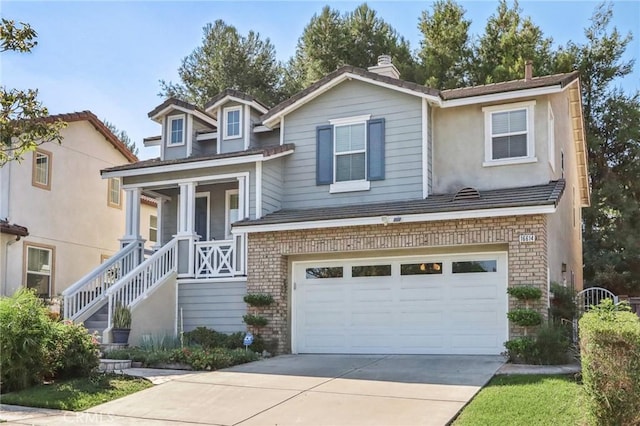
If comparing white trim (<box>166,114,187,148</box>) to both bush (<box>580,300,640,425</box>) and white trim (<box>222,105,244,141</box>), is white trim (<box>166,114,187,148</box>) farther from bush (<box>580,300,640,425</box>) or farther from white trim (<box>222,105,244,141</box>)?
bush (<box>580,300,640,425</box>)

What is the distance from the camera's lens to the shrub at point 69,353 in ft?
38.5

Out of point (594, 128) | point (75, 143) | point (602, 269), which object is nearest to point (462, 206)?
point (75, 143)

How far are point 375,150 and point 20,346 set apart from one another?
9214 mm

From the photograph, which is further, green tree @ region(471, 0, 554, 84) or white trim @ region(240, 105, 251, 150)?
green tree @ region(471, 0, 554, 84)

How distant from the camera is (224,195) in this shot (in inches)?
793

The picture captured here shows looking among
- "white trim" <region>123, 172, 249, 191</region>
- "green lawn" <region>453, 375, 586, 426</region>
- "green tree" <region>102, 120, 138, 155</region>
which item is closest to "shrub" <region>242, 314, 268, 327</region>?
"white trim" <region>123, 172, 249, 191</region>

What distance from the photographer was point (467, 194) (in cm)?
1525

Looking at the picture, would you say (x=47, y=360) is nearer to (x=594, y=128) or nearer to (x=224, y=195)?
(x=224, y=195)

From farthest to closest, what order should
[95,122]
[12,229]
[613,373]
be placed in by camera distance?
[95,122], [12,229], [613,373]

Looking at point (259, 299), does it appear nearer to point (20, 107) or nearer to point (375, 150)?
point (375, 150)

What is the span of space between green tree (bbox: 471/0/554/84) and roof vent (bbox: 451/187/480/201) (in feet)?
48.4

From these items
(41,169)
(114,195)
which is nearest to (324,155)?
(41,169)

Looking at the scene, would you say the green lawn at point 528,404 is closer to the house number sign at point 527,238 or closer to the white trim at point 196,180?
the house number sign at point 527,238

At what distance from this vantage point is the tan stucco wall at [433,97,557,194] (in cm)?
1605
